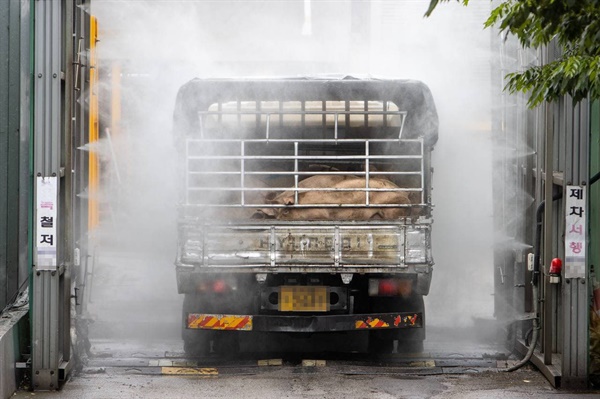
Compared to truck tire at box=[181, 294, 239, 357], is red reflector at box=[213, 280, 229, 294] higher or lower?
higher

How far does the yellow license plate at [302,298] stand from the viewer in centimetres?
941

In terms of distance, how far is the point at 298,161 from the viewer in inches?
423

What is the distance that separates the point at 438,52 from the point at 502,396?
663 cm

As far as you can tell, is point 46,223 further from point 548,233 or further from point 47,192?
point 548,233

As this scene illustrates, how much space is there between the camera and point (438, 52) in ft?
46.3

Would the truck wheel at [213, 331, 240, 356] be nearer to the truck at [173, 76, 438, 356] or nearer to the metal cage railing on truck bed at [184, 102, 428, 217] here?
the truck at [173, 76, 438, 356]

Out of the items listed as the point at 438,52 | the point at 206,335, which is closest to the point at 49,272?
the point at 206,335

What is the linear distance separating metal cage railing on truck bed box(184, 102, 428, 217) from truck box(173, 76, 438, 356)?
2 cm

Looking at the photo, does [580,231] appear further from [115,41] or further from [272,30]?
[272,30]

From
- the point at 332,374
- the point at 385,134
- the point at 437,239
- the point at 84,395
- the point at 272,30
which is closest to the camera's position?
the point at 84,395

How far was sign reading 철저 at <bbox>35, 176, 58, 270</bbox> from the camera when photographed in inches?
333

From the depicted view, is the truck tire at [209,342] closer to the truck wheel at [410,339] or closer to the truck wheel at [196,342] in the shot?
the truck wheel at [196,342]

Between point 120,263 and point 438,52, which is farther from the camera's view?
point 120,263

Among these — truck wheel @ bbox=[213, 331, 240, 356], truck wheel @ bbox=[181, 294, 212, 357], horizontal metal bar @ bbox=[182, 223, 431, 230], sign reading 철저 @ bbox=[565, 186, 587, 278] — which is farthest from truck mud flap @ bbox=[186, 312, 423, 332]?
sign reading 철저 @ bbox=[565, 186, 587, 278]
